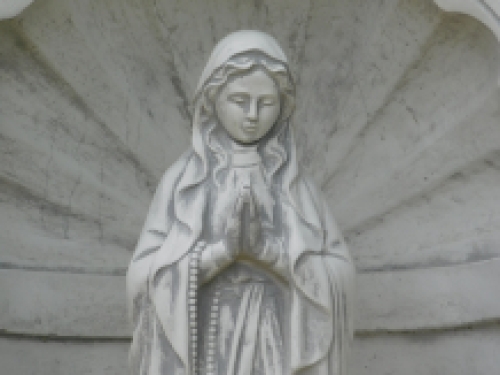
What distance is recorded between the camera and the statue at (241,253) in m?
4.00

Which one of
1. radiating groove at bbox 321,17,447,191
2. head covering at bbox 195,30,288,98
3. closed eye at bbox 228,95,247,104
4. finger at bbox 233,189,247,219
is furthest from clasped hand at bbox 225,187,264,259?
radiating groove at bbox 321,17,447,191

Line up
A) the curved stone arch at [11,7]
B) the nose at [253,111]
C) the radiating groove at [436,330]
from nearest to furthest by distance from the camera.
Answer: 1. the nose at [253,111]
2. the curved stone arch at [11,7]
3. the radiating groove at [436,330]

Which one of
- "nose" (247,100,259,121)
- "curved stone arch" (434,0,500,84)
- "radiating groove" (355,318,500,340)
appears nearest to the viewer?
"nose" (247,100,259,121)

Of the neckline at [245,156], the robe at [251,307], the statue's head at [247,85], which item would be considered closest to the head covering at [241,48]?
the statue's head at [247,85]

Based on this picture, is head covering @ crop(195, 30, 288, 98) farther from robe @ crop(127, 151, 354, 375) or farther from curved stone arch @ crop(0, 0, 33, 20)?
curved stone arch @ crop(0, 0, 33, 20)

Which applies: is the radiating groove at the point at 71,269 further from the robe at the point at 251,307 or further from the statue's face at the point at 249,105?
the statue's face at the point at 249,105

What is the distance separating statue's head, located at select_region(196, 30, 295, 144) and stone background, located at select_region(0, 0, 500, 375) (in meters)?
0.88

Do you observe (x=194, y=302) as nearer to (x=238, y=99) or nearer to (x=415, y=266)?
(x=238, y=99)

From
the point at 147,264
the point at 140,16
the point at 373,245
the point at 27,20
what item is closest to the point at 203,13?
the point at 140,16

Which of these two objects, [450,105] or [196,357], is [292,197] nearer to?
[196,357]

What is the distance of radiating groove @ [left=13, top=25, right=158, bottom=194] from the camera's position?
194 inches

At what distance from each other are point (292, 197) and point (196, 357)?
1.80 ft

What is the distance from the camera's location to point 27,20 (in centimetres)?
484

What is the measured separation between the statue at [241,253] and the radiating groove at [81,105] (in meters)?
0.84
